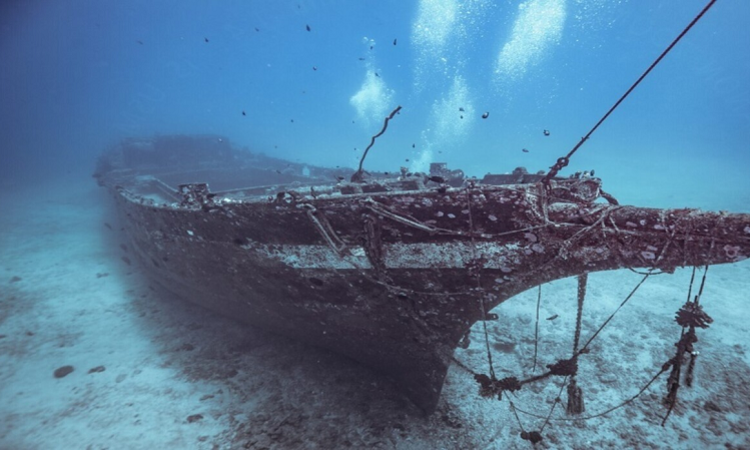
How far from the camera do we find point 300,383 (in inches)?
190

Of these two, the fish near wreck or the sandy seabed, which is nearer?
the fish near wreck

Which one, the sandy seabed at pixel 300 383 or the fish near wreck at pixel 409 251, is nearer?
the fish near wreck at pixel 409 251

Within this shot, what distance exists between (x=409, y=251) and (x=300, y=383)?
3002 mm

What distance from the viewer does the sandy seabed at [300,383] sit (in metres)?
4.11

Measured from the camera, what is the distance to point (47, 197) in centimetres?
2134

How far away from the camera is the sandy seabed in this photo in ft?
13.5

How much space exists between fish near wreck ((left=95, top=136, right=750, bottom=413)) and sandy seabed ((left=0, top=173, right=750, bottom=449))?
0.61 m

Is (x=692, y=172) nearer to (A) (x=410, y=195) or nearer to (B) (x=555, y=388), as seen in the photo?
(B) (x=555, y=388)

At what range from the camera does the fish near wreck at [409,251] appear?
8.18ft

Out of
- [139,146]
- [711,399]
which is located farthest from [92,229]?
[711,399]

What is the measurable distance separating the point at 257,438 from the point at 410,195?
11.4ft

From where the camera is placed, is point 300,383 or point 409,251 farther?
point 300,383

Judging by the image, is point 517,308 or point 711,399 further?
point 517,308

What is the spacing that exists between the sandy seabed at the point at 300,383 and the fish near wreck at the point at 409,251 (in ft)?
2.00
